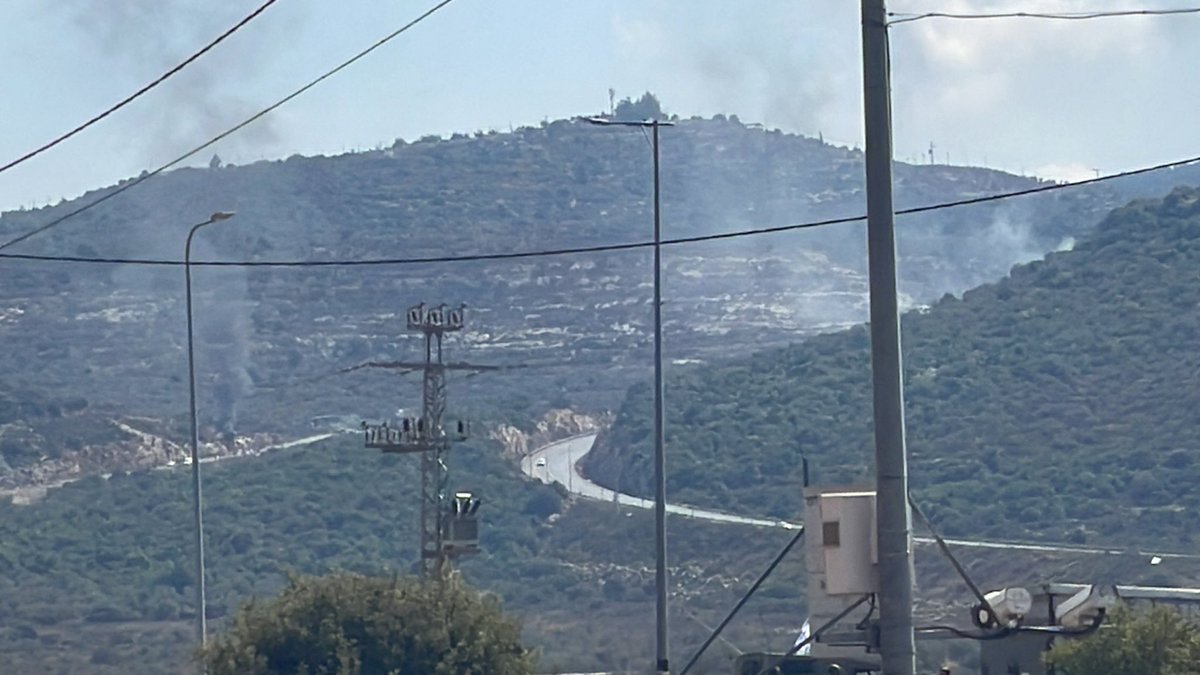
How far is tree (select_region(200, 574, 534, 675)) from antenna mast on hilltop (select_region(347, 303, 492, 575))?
46.3 ft

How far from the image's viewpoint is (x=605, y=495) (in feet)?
278

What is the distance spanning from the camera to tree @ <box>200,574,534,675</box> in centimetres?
2578

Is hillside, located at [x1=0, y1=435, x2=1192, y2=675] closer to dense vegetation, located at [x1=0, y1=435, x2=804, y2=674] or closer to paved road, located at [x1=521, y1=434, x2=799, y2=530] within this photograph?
dense vegetation, located at [x1=0, y1=435, x2=804, y2=674]

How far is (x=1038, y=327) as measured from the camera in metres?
79.2

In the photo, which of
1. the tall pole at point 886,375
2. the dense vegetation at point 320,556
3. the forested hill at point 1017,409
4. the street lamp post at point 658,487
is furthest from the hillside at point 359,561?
the tall pole at point 886,375

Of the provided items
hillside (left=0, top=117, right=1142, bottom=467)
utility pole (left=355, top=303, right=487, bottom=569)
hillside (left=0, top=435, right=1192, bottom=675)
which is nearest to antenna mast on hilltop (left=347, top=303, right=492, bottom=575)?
utility pole (left=355, top=303, right=487, bottom=569)

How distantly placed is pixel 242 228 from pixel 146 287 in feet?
71.7

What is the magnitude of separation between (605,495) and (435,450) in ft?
136

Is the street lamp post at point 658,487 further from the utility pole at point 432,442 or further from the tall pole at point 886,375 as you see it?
the tall pole at point 886,375

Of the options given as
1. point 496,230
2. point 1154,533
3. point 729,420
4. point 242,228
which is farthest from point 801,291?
point 1154,533

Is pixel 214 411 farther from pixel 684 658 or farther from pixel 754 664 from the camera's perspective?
pixel 754 664

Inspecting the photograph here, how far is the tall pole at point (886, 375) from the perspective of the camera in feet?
36.4

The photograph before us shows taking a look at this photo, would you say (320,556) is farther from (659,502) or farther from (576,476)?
(659,502)

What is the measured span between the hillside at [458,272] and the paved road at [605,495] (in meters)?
6.31
